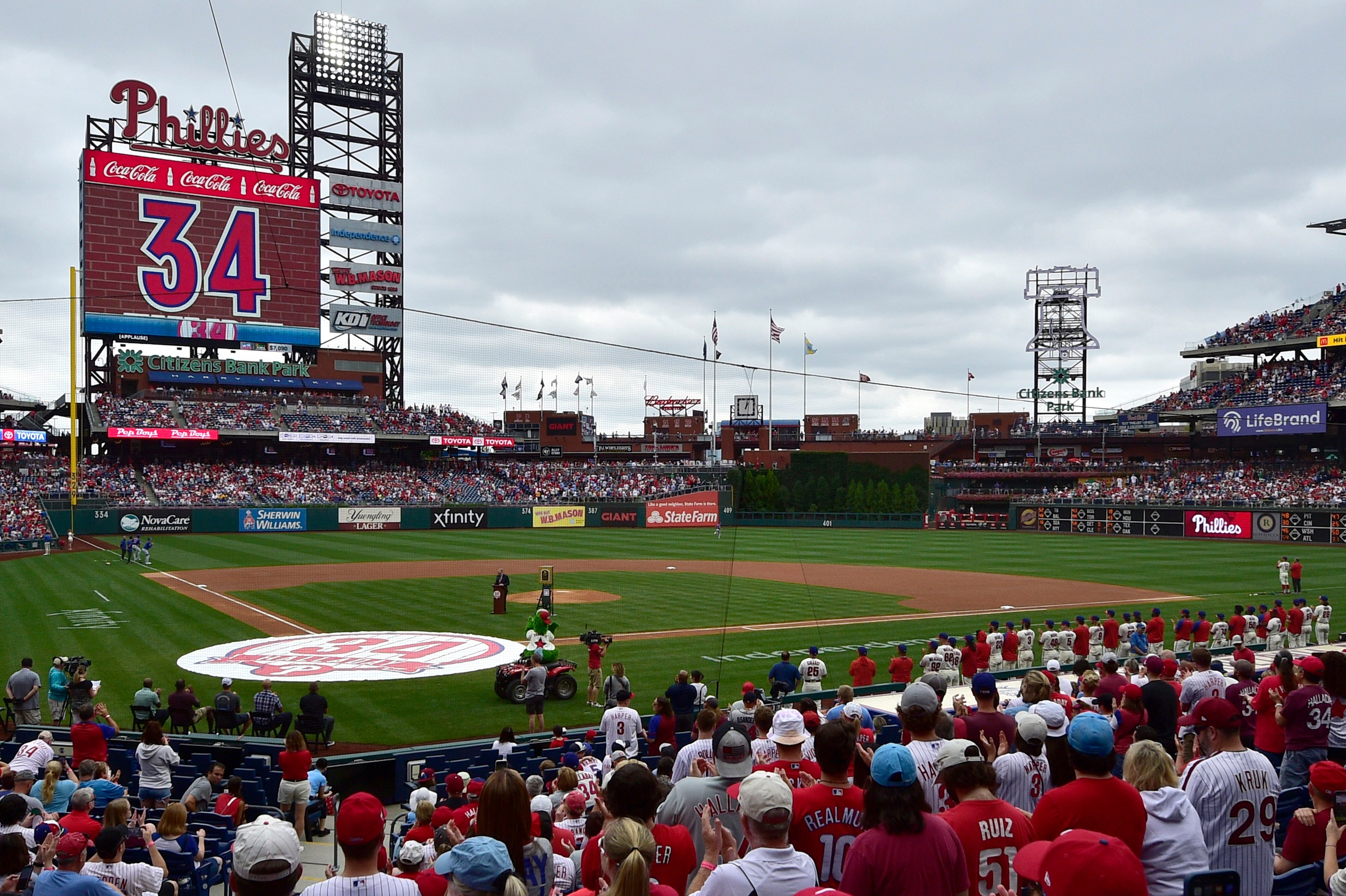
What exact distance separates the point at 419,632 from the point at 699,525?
1801 inches

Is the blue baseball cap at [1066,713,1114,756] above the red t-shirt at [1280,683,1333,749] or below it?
above

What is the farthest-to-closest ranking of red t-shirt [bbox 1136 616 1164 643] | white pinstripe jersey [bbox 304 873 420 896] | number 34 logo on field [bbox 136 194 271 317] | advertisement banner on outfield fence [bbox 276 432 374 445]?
1. advertisement banner on outfield fence [bbox 276 432 374 445]
2. number 34 logo on field [bbox 136 194 271 317]
3. red t-shirt [bbox 1136 616 1164 643]
4. white pinstripe jersey [bbox 304 873 420 896]

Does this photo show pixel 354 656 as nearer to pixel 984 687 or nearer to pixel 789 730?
pixel 984 687

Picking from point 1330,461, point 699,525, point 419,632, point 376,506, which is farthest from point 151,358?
point 1330,461

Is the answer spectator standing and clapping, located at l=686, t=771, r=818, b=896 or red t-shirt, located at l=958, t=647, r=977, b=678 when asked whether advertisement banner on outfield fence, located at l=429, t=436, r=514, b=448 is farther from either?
spectator standing and clapping, located at l=686, t=771, r=818, b=896

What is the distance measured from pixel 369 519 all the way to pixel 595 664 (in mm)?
46839

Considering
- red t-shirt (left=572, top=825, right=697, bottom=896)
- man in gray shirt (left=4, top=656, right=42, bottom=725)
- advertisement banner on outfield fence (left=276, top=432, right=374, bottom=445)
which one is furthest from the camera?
advertisement banner on outfield fence (left=276, top=432, right=374, bottom=445)

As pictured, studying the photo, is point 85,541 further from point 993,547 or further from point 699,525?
point 993,547

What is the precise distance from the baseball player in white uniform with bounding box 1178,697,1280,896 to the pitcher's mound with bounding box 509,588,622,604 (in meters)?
25.6

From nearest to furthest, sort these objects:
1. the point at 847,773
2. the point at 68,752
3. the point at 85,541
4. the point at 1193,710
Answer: the point at 847,773 → the point at 1193,710 → the point at 68,752 → the point at 85,541

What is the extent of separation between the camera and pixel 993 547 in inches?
2157

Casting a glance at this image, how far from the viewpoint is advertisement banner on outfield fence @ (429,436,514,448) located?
76812mm

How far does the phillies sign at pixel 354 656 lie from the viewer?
20547 millimetres

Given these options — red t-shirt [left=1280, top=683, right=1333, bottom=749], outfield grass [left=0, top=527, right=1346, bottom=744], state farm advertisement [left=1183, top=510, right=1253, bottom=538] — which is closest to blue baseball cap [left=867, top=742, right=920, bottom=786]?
red t-shirt [left=1280, top=683, right=1333, bottom=749]
